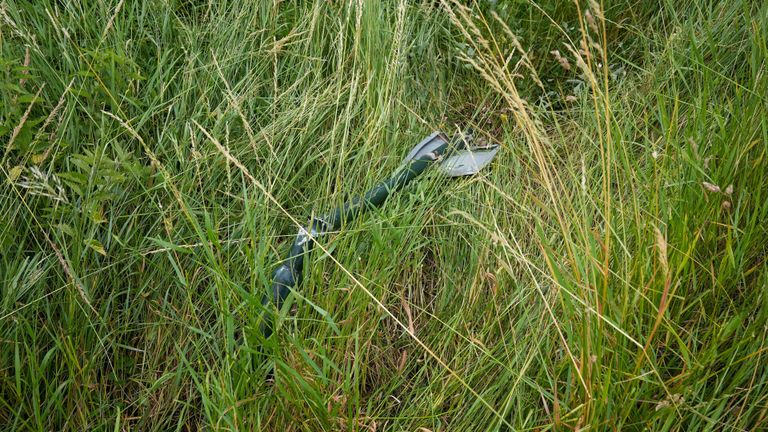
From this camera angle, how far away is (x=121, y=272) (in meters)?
2.02

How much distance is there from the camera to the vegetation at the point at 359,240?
1604mm

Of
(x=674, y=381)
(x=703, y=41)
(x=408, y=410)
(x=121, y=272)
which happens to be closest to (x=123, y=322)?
(x=121, y=272)

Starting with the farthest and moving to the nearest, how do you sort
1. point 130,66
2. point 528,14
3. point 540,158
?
point 528,14 < point 130,66 < point 540,158

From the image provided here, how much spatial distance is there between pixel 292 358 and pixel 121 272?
0.61 meters

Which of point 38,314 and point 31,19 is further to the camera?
point 31,19

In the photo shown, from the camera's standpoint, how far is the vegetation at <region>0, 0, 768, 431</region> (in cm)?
160

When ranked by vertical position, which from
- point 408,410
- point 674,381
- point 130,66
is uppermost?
point 130,66

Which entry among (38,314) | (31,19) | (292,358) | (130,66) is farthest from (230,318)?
(31,19)

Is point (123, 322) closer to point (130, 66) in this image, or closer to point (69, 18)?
point (130, 66)

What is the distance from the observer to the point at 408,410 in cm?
176

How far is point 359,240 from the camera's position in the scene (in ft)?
6.85

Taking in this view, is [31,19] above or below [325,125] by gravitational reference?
above

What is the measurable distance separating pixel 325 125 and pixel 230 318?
3.50 feet

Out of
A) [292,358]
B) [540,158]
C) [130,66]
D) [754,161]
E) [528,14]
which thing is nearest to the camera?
[540,158]
